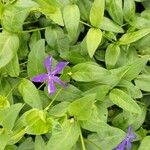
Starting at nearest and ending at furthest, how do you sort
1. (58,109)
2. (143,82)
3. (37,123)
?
1. (37,123)
2. (58,109)
3. (143,82)

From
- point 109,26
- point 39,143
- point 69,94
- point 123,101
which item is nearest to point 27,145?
point 39,143

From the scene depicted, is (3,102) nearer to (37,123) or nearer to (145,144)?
(37,123)

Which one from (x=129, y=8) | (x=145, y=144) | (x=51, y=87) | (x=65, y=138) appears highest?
(x=129, y=8)

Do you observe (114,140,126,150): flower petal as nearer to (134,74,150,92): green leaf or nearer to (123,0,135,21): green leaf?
(134,74,150,92): green leaf

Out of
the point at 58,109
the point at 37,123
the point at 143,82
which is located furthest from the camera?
the point at 143,82

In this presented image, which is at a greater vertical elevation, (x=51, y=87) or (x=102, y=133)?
(x=51, y=87)

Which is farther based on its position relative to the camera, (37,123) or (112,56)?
(112,56)
